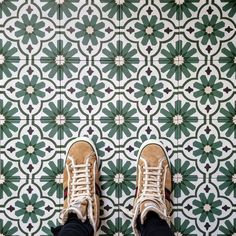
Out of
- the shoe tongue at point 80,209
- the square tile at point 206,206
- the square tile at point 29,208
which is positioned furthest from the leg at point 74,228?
the square tile at point 206,206

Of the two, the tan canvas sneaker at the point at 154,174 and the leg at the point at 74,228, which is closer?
the leg at the point at 74,228

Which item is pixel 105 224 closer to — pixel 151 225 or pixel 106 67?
pixel 151 225

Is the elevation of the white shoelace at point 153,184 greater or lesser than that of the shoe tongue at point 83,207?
greater

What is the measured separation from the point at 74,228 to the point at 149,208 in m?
0.22

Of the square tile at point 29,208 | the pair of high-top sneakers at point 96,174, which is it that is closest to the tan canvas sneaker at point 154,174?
the pair of high-top sneakers at point 96,174

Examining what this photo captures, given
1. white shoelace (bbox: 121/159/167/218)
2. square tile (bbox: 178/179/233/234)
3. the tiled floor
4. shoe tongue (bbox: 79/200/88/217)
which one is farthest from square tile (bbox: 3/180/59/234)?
square tile (bbox: 178/179/233/234)

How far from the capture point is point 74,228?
3.21 ft

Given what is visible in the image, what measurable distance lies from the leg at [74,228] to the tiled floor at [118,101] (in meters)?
0.11

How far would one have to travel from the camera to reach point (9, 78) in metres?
1.14

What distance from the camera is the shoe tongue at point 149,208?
1027 millimetres

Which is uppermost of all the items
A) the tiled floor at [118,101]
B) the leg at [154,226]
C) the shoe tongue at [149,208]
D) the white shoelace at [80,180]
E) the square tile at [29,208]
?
the tiled floor at [118,101]

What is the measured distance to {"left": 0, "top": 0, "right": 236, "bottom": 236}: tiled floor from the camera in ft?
3.71

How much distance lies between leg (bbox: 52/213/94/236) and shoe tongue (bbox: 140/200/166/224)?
0.15 m

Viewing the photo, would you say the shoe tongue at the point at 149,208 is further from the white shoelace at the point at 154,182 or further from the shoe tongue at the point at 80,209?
the shoe tongue at the point at 80,209
